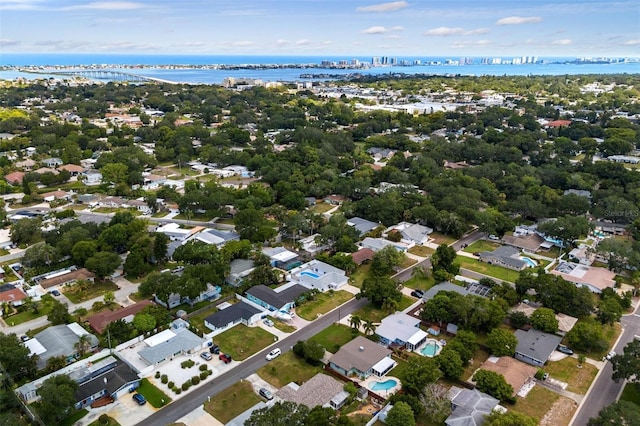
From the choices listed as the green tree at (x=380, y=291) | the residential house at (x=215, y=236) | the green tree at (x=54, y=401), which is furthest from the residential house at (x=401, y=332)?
the residential house at (x=215, y=236)

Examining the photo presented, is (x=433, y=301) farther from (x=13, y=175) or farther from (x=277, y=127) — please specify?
(x=277, y=127)

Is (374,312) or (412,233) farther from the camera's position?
(412,233)

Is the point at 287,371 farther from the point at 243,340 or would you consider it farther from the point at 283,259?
the point at 283,259

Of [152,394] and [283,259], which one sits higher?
[283,259]

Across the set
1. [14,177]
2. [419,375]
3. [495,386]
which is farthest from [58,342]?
[14,177]

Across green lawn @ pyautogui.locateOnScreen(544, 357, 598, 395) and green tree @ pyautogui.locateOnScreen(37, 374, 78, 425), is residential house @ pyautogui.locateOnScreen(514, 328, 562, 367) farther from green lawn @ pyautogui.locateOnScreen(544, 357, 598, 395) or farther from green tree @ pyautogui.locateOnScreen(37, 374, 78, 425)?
green tree @ pyautogui.locateOnScreen(37, 374, 78, 425)

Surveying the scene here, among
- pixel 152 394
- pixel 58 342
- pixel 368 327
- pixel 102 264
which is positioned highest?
pixel 102 264

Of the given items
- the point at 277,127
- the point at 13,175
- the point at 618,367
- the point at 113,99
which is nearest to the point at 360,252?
the point at 618,367
